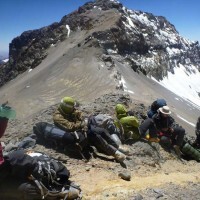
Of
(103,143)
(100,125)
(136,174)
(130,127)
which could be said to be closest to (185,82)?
(130,127)

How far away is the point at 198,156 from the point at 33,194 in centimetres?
869

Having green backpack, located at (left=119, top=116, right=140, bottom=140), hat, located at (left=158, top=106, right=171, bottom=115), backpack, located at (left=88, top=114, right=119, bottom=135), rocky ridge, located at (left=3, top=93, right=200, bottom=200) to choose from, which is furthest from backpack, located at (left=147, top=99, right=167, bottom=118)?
backpack, located at (left=88, top=114, right=119, bottom=135)

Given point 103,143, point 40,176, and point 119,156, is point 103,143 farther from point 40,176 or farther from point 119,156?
point 40,176

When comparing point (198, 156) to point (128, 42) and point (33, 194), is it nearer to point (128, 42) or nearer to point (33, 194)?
point (33, 194)

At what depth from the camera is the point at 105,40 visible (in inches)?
2549

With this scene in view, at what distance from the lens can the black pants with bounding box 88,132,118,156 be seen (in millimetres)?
11211

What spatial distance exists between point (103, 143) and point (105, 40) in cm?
5478

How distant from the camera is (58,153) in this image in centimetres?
1101

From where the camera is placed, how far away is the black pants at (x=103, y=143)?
11.2 m

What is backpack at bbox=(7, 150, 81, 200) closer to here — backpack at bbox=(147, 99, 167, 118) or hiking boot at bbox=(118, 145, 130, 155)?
hiking boot at bbox=(118, 145, 130, 155)

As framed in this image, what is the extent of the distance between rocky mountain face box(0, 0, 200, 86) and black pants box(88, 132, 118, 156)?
46105mm

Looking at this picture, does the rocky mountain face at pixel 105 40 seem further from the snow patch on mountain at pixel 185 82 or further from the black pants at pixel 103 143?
the black pants at pixel 103 143

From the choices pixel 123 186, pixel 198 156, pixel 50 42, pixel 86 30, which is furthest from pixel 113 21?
pixel 123 186

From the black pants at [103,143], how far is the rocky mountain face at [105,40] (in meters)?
46.1
